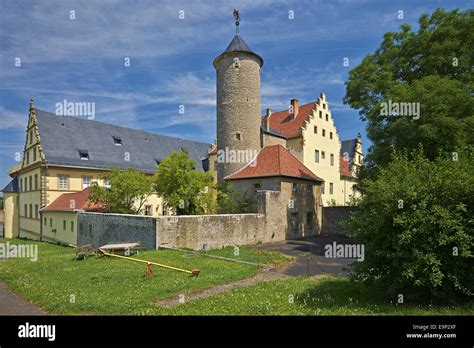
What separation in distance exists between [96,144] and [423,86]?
32339 mm

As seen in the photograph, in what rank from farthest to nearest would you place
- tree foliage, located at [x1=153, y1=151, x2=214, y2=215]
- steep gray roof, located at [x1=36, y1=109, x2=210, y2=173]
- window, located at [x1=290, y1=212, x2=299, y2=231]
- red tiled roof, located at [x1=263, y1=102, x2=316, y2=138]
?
1. red tiled roof, located at [x1=263, y1=102, x2=316, y2=138]
2. steep gray roof, located at [x1=36, y1=109, x2=210, y2=173]
3. window, located at [x1=290, y1=212, x2=299, y2=231]
4. tree foliage, located at [x1=153, y1=151, x2=214, y2=215]

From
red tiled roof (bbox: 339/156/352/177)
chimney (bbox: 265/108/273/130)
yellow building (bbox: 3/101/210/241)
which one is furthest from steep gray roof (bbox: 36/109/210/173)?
red tiled roof (bbox: 339/156/352/177)

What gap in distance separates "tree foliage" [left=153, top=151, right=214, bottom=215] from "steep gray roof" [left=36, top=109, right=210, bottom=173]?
47.7ft

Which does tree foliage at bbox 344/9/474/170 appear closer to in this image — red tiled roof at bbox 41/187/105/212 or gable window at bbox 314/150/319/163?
gable window at bbox 314/150/319/163

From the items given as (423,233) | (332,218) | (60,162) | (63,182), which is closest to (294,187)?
(332,218)

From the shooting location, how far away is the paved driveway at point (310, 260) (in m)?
13.6

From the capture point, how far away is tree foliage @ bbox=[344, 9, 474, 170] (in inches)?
640

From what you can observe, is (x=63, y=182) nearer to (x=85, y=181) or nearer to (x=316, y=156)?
(x=85, y=181)

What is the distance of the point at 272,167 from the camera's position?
25.7 m

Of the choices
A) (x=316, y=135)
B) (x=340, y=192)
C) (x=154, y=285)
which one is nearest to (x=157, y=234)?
(x=154, y=285)

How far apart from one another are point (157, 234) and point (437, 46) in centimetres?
1990

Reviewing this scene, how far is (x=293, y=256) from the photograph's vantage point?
693 inches

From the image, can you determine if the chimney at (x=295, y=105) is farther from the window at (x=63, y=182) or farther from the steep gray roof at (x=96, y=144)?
the window at (x=63, y=182)
